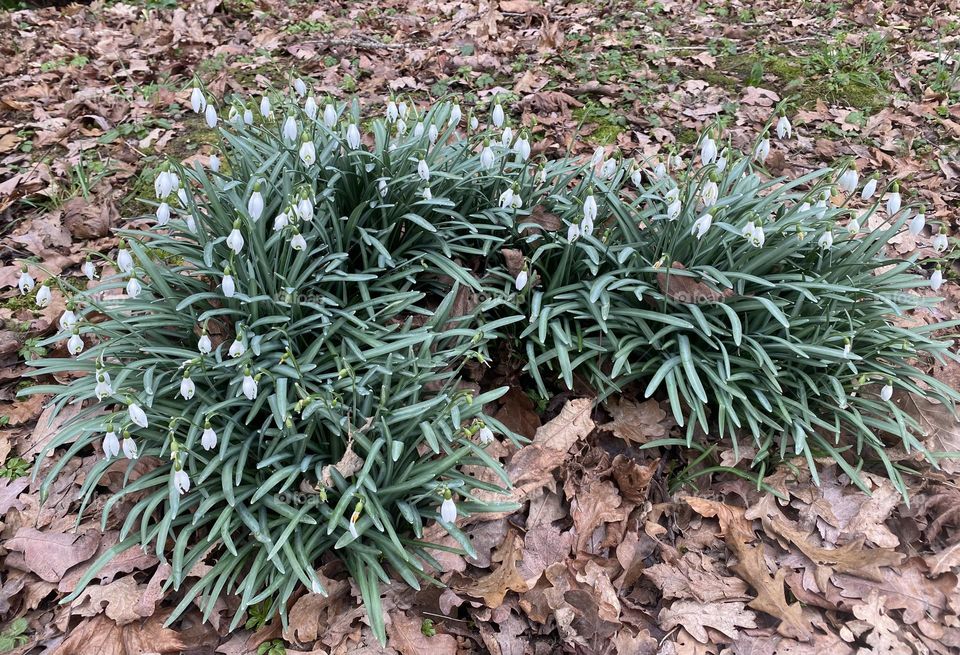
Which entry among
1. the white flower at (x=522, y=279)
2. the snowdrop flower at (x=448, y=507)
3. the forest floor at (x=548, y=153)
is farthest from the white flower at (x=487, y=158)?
→ the snowdrop flower at (x=448, y=507)

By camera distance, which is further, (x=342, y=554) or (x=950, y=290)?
(x=950, y=290)

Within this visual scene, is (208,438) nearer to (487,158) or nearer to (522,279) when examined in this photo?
(522,279)

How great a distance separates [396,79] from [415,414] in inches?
145

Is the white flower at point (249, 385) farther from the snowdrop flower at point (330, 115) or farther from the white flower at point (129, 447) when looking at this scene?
the snowdrop flower at point (330, 115)

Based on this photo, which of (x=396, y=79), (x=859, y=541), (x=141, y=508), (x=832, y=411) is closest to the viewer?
(x=141, y=508)

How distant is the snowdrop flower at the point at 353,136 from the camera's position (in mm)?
2732

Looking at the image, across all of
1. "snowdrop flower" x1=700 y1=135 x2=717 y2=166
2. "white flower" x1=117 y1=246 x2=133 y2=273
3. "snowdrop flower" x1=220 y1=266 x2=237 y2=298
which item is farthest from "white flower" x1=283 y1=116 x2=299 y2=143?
"snowdrop flower" x1=700 y1=135 x2=717 y2=166

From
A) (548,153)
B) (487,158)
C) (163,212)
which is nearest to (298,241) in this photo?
(163,212)

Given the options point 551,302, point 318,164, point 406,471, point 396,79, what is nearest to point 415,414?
point 406,471

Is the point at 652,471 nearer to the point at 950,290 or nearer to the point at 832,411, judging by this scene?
the point at 832,411

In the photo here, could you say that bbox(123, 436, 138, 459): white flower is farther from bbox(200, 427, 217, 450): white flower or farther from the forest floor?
the forest floor

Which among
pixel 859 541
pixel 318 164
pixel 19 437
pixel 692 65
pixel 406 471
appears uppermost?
pixel 318 164

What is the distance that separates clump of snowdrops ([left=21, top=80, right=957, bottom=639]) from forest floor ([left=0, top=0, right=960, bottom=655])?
0.17 metres

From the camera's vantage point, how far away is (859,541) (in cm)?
252
